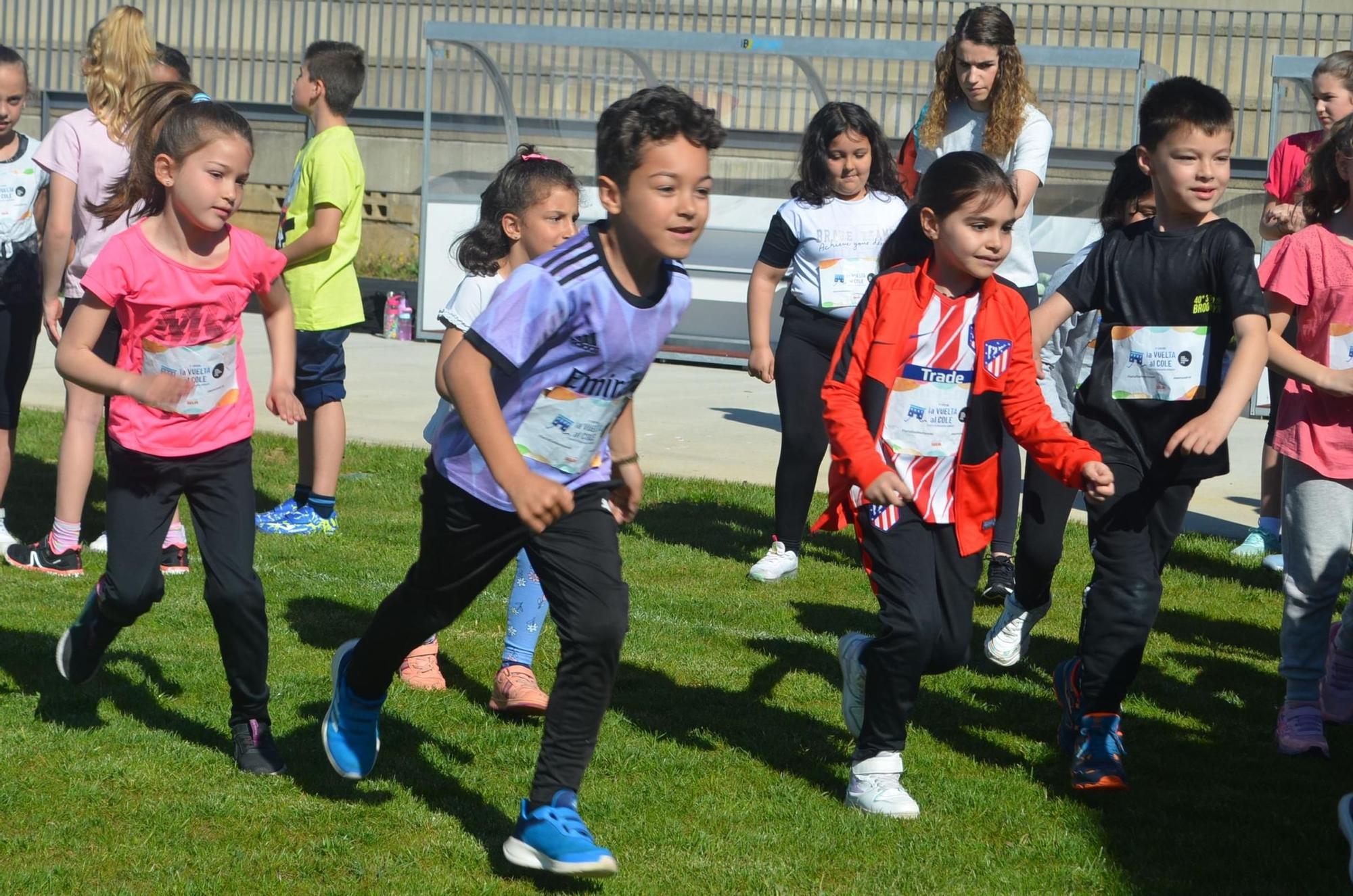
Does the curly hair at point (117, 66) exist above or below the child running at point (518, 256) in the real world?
above

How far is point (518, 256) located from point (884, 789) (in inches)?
78.1

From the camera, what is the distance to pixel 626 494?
399 centimetres

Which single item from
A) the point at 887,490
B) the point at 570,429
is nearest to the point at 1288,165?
the point at 887,490

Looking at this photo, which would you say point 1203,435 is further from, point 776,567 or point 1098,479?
point 776,567

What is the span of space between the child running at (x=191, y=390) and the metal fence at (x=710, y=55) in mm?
9441

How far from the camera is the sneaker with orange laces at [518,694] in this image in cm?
493

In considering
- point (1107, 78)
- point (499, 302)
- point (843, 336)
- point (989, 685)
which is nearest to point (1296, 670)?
point (989, 685)

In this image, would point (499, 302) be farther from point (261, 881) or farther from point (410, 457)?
point (410, 457)

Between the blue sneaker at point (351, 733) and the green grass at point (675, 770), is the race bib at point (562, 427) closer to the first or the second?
the blue sneaker at point (351, 733)

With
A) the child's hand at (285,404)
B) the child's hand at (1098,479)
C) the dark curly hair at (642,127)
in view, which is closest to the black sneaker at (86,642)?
the child's hand at (285,404)

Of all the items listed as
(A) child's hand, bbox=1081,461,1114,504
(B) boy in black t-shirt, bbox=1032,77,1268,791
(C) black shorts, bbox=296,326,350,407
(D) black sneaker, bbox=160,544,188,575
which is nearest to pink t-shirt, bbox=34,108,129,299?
(C) black shorts, bbox=296,326,350,407

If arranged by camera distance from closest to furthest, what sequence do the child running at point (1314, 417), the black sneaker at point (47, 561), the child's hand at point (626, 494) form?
the child's hand at point (626, 494)
the child running at point (1314, 417)
the black sneaker at point (47, 561)

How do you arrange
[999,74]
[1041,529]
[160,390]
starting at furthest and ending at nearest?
[999,74]
[1041,529]
[160,390]

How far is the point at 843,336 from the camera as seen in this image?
436cm
